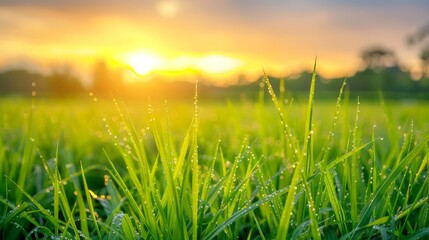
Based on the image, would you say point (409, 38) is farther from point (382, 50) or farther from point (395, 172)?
point (395, 172)

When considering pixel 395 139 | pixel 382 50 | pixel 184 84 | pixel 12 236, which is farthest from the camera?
pixel 382 50

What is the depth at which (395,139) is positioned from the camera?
5.28 feet

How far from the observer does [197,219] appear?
102cm

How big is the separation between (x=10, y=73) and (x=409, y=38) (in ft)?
136

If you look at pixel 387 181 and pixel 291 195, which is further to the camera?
pixel 387 181

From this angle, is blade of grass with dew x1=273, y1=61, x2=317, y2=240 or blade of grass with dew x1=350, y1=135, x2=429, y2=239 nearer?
blade of grass with dew x1=273, y1=61, x2=317, y2=240

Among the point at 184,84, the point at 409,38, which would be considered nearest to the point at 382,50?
the point at 409,38

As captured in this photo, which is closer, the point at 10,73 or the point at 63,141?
the point at 63,141

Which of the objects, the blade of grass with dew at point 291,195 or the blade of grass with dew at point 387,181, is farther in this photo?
the blade of grass with dew at point 387,181

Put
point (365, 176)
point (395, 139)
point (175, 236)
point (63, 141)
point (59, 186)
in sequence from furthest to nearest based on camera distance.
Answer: point (63, 141)
point (365, 176)
point (395, 139)
point (59, 186)
point (175, 236)

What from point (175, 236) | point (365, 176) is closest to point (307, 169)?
point (175, 236)

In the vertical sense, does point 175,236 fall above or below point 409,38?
below

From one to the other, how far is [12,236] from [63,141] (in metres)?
1.31

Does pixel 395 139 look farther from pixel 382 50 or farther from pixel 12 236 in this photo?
pixel 382 50
